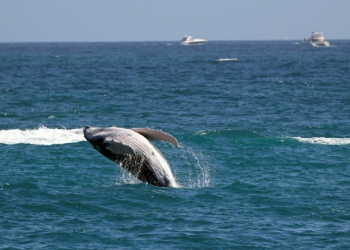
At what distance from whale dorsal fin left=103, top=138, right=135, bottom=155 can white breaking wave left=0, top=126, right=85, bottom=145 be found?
48.3ft

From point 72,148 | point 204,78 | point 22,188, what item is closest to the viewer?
point 22,188

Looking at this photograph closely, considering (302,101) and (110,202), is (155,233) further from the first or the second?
(302,101)

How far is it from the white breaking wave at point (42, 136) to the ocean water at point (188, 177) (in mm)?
58

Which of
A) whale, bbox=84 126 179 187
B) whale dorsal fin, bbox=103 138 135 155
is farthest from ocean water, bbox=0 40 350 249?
whale dorsal fin, bbox=103 138 135 155

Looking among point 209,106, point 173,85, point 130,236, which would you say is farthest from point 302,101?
point 130,236

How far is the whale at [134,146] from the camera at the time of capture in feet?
69.2

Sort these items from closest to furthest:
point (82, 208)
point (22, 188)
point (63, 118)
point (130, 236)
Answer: point (130, 236), point (82, 208), point (22, 188), point (63, 118)

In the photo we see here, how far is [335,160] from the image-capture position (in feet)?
100

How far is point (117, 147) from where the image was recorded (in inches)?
826

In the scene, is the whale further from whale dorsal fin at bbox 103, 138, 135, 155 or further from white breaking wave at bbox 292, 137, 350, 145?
white breaking wave at bbox 292, 137, 350, 145

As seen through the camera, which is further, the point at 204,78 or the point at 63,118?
the point at 204,78

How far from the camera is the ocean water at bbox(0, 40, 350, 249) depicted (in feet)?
64.5

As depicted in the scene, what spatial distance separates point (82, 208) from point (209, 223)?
4361mm

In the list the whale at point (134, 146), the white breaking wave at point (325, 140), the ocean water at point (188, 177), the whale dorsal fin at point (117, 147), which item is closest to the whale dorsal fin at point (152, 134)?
the whale at point (134, 146)
